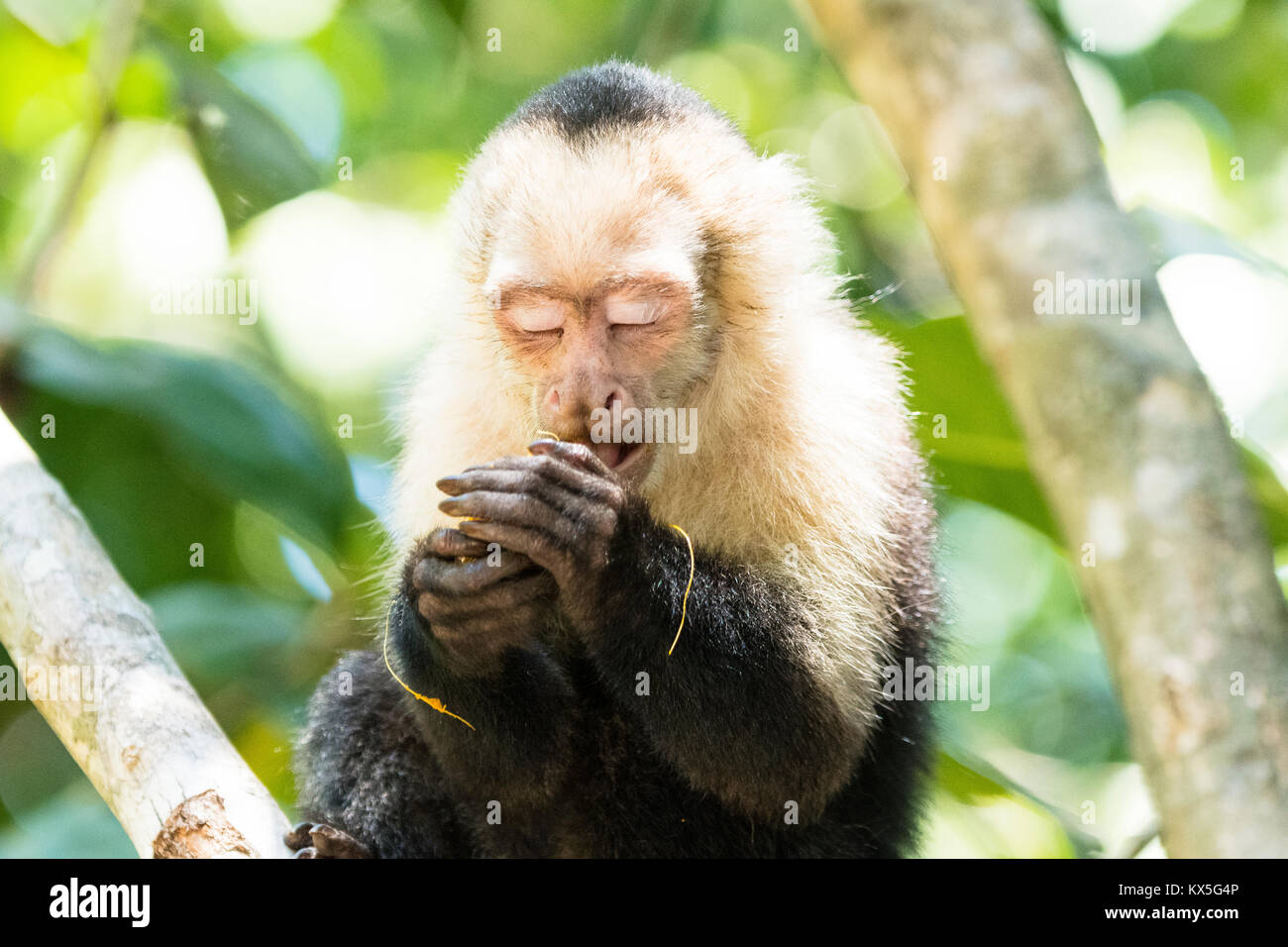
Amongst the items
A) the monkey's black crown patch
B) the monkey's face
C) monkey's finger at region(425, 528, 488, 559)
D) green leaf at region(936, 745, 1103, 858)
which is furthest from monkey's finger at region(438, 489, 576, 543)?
green leaf at region(936, 745, 1103, 858)

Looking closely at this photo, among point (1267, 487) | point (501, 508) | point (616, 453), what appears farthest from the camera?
point (1267, 487)

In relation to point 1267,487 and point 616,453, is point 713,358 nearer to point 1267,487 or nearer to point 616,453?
point 616,453

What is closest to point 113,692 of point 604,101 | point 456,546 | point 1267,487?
point 456,546

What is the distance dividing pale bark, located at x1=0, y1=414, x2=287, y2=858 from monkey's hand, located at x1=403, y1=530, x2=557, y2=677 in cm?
67

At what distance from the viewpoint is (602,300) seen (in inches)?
152

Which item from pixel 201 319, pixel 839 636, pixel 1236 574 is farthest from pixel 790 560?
pixel 201 319

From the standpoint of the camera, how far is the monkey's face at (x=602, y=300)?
380 cm

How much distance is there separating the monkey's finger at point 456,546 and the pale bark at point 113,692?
2.62ft

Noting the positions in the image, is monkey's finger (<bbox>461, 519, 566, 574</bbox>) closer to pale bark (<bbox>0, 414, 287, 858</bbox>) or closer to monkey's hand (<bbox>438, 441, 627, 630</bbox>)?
monkey's hand (<bbox>438, 441, 627, 630</bbox>)

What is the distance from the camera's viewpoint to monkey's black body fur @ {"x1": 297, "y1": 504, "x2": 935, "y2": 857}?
3578 millimetres

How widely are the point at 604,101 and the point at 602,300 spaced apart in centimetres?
79

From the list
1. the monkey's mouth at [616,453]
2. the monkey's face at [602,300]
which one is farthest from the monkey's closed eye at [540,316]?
the monkey's mouth at [616,453]

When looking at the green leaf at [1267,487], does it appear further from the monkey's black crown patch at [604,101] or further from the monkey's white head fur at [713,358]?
the monkey's black crown patch at [604,101]

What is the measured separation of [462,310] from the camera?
452 centimetres
